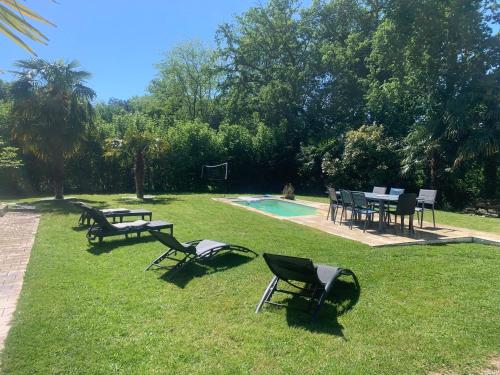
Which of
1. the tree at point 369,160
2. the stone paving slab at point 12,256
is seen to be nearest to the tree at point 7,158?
the stone paving slab at point 12,256

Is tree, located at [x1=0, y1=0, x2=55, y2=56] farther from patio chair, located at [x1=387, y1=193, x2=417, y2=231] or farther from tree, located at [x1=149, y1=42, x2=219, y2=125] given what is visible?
tree, located at [x1=149, y1=42, x2=219, y2=125]

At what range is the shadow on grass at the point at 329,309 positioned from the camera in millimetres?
4078

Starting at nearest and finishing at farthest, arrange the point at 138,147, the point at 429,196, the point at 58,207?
the point at 429,196 → the point at 58,207 → the point at 138,147

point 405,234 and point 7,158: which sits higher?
point 7,158

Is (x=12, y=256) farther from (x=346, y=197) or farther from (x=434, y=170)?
(x=434, y=170)

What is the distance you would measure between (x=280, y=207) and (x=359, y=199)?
7.04m

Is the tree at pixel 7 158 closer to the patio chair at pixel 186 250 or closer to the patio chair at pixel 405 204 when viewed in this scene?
the patio chair at pixel 186 250

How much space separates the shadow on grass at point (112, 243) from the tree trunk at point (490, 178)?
14.2 m

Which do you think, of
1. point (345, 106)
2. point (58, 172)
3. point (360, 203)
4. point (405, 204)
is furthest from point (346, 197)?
point (345, 106)

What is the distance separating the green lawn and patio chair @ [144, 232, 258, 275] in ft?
0.61

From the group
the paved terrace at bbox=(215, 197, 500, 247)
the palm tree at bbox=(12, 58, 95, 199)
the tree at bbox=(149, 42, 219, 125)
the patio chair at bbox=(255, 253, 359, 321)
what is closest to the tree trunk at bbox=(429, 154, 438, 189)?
the paved terrace at bbox=(215, 197, 500, 247)

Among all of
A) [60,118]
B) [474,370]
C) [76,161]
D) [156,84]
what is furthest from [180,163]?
[156,84]

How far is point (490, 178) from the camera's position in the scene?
1605 centimetres

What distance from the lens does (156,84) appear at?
43.3m
